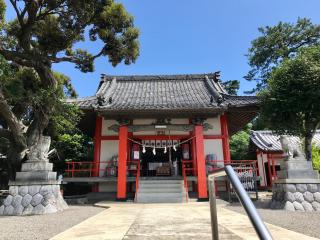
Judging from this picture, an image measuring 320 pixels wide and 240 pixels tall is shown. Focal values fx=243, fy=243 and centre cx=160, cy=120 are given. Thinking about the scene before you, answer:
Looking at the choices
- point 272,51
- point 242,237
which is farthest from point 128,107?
point 272,51

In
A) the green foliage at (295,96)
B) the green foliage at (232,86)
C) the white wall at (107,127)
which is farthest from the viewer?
the green foliage at (232,86)

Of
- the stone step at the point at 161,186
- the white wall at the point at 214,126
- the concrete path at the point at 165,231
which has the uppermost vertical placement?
the white wall at the point at 214,126

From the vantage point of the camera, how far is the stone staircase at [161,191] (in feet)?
33.1

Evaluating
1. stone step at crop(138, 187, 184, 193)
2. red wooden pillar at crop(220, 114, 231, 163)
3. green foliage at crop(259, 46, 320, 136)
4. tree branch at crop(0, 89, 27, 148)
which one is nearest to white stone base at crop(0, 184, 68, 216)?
tree branch at crop(0, 89, 27, 148)

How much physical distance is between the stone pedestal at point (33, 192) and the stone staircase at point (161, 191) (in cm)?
347

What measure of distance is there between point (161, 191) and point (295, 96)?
21.3ft

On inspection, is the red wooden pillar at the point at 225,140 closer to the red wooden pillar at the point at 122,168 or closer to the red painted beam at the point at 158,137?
the red painted beam at the point at 158,137

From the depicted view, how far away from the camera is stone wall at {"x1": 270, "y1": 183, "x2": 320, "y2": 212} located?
25.2ft

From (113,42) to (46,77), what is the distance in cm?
297

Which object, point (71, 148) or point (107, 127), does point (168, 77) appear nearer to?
point (107, 127)

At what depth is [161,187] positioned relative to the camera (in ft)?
35.6

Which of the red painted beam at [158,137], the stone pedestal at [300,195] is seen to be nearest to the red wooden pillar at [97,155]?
the red painted beam at [158,137]

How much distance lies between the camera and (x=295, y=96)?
8.66m

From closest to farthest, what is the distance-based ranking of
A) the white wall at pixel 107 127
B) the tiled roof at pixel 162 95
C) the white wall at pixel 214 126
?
the tiled roof at pixel 162 95 → the white wall at pixel 214 126 → the white wall at pixel 107 127
